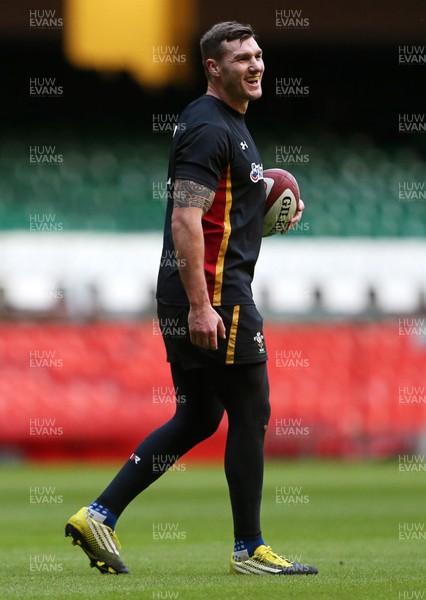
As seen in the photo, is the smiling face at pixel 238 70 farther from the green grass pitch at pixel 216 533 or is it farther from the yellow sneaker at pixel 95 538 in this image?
the green grass pitch at pixel 216 533

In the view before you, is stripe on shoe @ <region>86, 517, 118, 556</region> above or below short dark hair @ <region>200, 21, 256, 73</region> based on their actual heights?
below

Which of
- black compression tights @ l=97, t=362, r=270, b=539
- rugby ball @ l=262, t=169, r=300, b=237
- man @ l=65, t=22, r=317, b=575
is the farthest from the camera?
rugby ball @ l=262, t=169, r=300, b=237

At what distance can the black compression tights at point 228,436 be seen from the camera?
5539 millimetres

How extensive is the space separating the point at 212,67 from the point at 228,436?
158 centimetres

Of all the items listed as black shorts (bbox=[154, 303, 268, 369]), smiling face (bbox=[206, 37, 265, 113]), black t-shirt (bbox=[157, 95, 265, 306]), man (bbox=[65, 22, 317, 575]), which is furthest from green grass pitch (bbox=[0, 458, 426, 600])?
smiling face (bbox=[206, 37, 265, 113])

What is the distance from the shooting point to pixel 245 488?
5.55m

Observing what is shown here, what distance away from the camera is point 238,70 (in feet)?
18.2

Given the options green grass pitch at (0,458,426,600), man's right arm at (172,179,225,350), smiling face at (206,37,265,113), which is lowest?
green grass pitch at (0,458,426,600)

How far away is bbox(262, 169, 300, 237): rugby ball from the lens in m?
5.93

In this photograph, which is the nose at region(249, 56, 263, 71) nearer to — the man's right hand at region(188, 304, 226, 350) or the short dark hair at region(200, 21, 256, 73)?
the short dark hair at region(200, 21, 256, 73)

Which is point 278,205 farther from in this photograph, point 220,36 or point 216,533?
point 216,533

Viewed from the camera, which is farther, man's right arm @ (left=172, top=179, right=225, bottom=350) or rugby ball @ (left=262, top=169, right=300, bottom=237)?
rugby ball @ (left=262, top=169, right=300, bottom=237)

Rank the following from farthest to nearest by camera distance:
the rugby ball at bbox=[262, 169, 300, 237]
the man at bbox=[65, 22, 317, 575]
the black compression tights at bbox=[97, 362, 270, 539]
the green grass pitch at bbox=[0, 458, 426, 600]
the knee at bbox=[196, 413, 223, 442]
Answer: the rugby ball at bbox=[262, 169, 300, 237], the knee at bbox=[196, 413, 223, 442], the black compression tights at bbox=[97, 362, 270, 539], the man at bbox=[65, 22, 317, 575], the green grass pitch at bbox=[0, 458, 426, 600]

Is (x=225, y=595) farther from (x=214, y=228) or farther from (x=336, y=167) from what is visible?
(x=336, y=167)
